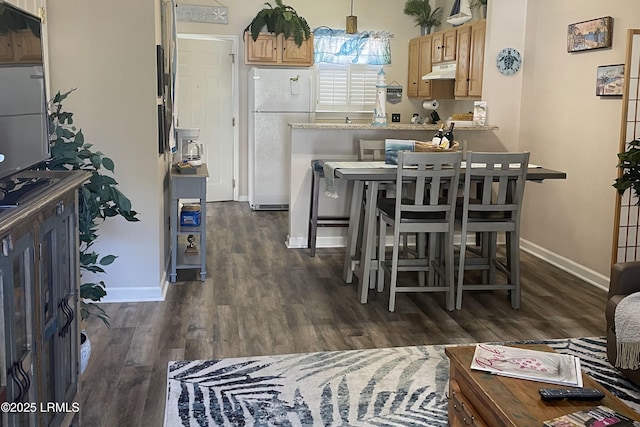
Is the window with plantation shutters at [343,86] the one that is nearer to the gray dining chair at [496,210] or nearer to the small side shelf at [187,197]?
the small side shelf at [187,197]

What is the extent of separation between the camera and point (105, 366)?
10.3 feet

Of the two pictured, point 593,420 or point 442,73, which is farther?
point 442,73

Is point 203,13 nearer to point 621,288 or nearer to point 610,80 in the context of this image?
point 610,80

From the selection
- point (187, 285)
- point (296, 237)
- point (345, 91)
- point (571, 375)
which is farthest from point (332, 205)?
point (571, 375)

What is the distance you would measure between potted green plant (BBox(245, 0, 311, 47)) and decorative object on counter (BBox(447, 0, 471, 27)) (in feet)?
5.95

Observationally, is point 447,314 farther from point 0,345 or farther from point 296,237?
point 0,345

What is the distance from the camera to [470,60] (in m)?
6.12

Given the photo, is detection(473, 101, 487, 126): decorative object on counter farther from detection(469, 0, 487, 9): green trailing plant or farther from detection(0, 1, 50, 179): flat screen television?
detection(0, 1, 50, 179): flat screen television

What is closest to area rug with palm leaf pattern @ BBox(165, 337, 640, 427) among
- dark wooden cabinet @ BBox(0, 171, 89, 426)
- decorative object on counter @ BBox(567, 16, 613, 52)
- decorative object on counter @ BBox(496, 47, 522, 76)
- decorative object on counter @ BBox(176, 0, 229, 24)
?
dark wooden cabinet @ BBox(0, 171, 89, 426)

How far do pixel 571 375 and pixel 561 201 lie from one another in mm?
3279

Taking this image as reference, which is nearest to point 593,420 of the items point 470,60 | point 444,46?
point 470,60

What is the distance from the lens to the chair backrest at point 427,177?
388 cm

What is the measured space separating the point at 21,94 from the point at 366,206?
9.12 ft
